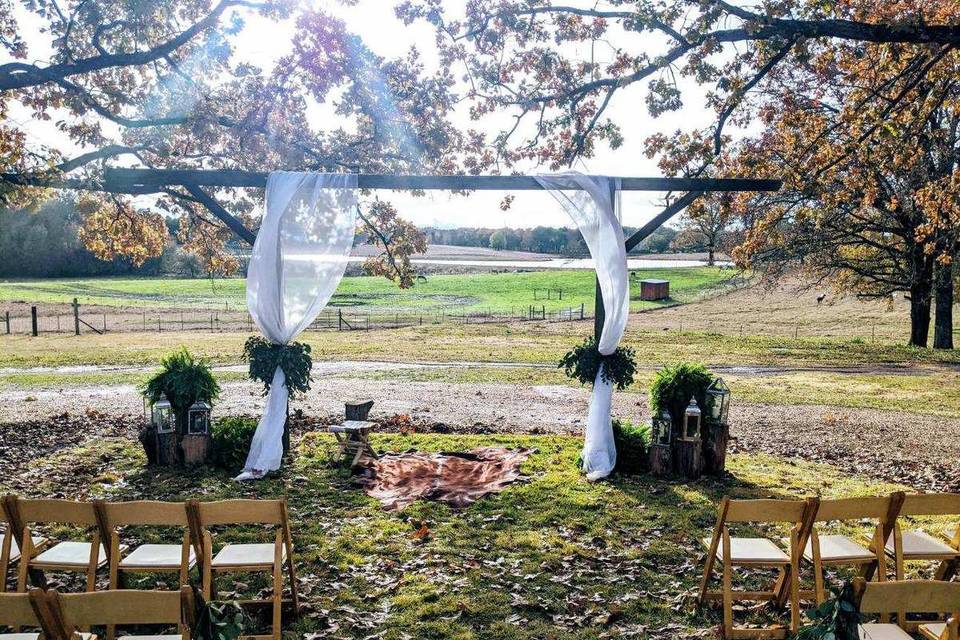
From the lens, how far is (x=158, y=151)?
42.0 feet

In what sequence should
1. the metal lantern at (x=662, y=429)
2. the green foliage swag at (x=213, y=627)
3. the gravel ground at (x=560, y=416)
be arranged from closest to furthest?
the green foliage swag at (x=213, y=627)
the metal lantern at (x=662, y=429)
the gravel ground at (x=560, y=416)

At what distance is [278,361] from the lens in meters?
9.02

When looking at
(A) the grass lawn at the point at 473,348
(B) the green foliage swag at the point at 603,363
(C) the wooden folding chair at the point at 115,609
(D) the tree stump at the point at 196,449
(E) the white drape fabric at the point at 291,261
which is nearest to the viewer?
(C) the wooden folding chair at the point at 115,609

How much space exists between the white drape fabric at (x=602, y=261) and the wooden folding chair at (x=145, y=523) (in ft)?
17.5

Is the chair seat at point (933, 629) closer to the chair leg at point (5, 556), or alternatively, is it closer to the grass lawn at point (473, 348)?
the chair leg at point (5, 556)

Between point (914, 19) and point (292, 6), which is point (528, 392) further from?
point (914, 19)

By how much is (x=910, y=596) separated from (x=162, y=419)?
852cm

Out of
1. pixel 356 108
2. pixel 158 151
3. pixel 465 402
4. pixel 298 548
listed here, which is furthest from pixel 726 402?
pixel 158 151

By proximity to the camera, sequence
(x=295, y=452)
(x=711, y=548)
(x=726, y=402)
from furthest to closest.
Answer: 1. (x=295, y=452)
2. (x=726, y=402)
3. (x=711, y=548)

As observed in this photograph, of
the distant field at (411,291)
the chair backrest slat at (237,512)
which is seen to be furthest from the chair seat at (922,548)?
the distant field at (411,291)

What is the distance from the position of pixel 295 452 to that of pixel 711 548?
6.62 metres

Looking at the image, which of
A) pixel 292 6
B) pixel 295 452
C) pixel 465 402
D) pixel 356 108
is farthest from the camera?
pixel 465 402

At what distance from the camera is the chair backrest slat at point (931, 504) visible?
492 cm

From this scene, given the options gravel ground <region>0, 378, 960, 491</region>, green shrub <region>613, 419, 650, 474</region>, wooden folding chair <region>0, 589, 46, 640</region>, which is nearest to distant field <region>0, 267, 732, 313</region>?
gravel ground <region>0, 378, 960, 491</region>
